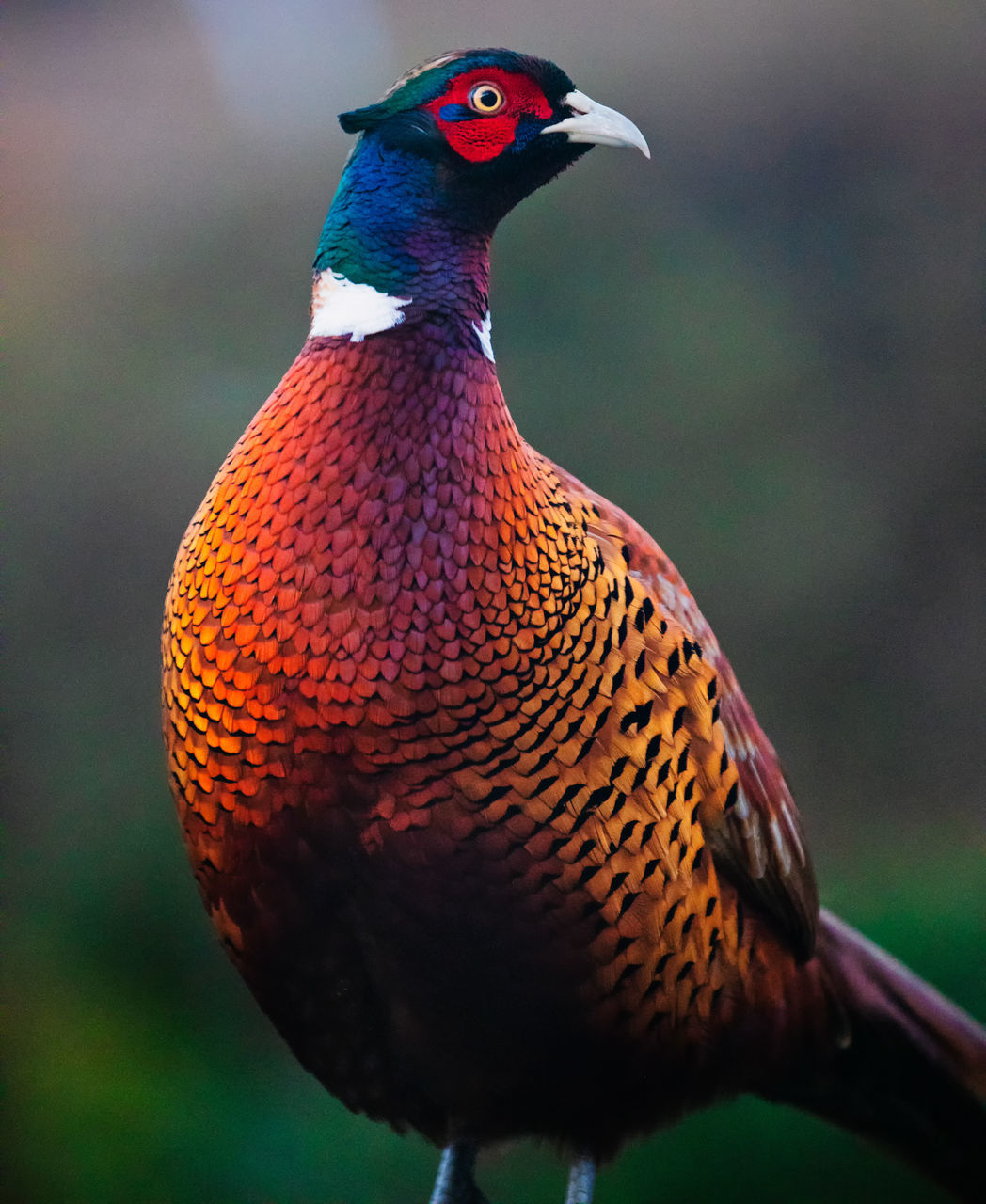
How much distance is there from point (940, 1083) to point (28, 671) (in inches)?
55.4

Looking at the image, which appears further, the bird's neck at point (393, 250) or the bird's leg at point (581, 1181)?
the bird's leg at point (581, 1181)

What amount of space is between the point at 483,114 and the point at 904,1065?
1.34 metres

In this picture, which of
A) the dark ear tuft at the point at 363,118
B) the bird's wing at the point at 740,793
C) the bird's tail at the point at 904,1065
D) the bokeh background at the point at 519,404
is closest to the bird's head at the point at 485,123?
the dark ear tuft at the point at 363,118

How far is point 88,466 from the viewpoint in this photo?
1574 mm

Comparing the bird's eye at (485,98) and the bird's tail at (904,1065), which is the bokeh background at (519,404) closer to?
the bird's tail at (904,1065)

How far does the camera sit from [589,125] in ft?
3.71

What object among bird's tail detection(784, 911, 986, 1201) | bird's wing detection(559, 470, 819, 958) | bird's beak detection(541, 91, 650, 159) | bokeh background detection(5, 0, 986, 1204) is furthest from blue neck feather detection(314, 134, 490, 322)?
bird's tail detection(784, 911, 986, 1201)

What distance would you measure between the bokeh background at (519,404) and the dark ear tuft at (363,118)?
1.56 feet

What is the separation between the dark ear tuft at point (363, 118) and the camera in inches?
42.4

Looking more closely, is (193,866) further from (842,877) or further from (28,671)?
(842,877)

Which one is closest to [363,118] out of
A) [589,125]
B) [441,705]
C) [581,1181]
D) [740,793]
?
[589,125]

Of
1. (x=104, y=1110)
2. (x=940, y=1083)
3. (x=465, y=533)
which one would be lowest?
(x=940, y=1083)

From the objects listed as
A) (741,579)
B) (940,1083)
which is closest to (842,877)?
(940,1083)

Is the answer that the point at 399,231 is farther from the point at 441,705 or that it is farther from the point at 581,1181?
the point at 581,1181
